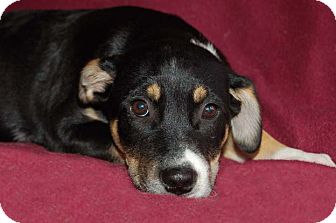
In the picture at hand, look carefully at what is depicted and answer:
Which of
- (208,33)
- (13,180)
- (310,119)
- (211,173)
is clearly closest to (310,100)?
(310,119)

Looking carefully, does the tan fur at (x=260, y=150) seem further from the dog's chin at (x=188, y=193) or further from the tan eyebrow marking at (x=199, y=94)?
the dog's chin at (x=188, y=193)

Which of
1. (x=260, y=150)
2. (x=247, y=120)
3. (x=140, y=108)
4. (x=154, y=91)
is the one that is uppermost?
(x=154, y=91)

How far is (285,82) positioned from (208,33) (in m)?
0.83

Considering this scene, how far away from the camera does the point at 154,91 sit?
3678mm

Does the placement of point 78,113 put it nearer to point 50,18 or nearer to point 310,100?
point 50,18

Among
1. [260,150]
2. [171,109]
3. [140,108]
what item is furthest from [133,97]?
[260,150]

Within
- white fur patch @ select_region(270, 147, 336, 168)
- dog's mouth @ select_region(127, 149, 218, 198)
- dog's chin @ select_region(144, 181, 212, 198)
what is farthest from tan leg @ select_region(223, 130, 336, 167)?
dog's chin @ select_region(144, 181, 212, 198)

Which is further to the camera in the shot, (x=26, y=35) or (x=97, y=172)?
(x=26, y=35)

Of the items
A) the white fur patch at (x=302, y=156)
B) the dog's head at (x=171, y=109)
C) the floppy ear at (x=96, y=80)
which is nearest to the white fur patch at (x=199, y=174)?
the dog's head at (x=171, y=109)

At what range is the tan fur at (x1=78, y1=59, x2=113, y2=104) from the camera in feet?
13.5

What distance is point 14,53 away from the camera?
484 centimetres

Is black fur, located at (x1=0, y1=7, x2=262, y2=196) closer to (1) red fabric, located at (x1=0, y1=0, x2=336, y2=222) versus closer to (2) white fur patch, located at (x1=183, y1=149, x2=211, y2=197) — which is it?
→ (2) white fur patch, located at (x1=183, y1=149, x2=211, y2=197)

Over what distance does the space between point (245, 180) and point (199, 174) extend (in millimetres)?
279

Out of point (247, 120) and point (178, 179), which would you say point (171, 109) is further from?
point (247, 120)
